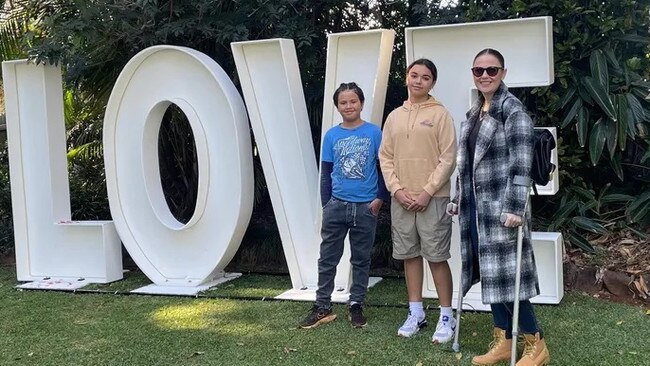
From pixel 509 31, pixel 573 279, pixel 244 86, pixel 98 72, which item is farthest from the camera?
pixel 98 72

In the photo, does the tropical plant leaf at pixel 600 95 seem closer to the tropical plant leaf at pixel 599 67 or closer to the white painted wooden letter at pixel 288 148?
the tropical plant leaf at pixel 599 67

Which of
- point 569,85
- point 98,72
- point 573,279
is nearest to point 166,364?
point 573,279

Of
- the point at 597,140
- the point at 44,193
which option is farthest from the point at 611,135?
the point at 44,193

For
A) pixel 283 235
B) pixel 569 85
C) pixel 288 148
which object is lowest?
pixel 283 235

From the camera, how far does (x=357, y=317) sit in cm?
454

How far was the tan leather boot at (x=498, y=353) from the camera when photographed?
3701mm

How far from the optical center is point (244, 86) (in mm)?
5605

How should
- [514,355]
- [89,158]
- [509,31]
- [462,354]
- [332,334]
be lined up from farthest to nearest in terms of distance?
[89,158], [509,31], [332,334], [462,354], [514,355]

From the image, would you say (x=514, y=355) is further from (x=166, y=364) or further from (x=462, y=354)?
(x=166, y=364)

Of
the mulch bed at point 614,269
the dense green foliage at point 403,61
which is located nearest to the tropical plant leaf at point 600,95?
the dense green foliage at point 403,61

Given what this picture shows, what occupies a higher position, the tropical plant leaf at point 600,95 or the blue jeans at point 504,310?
the tropical plant leaf at point 600,95

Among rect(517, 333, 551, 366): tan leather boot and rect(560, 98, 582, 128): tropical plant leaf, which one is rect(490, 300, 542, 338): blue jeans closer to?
rect(517, 333, 551, 366): tan leather boot

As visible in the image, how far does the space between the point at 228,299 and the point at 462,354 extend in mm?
2177

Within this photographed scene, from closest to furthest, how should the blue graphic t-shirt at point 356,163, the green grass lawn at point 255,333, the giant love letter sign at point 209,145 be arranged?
1. the green grass lawn at point 255,333
2. the blue graphic t-shirt at point 356,163
3. the giant love letter sign at point 209,145
